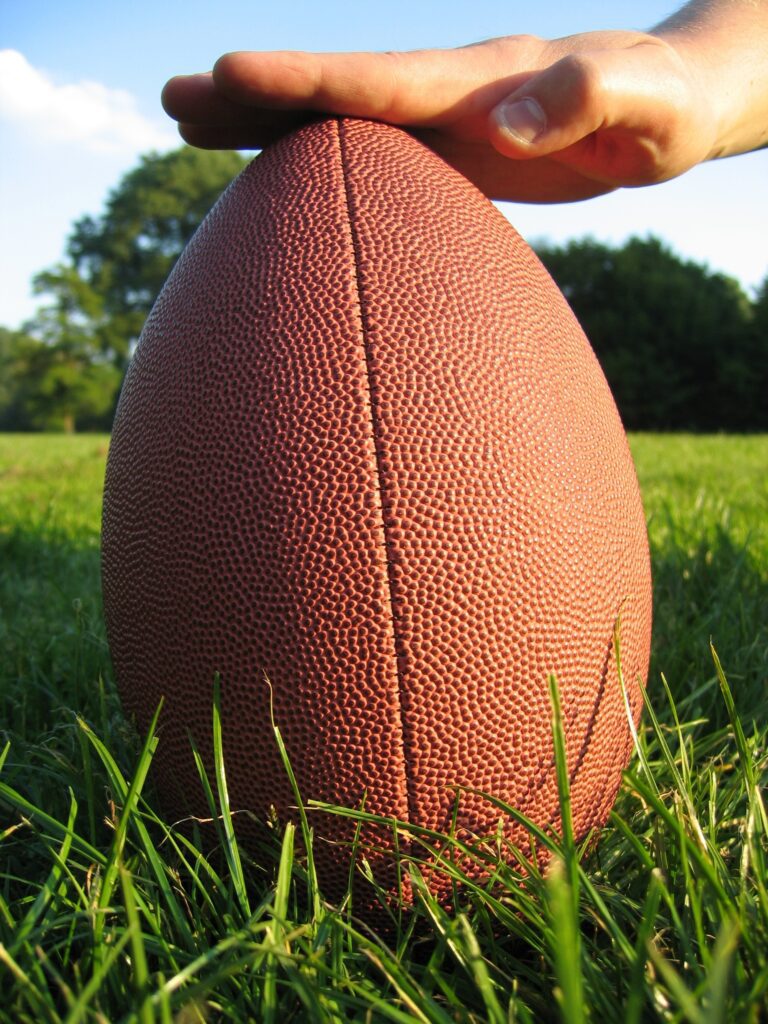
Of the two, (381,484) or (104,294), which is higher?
(104,294)

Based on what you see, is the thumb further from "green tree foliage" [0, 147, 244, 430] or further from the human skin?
"green tree foliage" [0, 147, 244, 430]

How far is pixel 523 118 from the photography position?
1.74 metres

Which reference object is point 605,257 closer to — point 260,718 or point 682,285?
point 682,285

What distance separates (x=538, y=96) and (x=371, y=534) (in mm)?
1002

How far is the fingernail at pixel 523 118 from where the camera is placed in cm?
174

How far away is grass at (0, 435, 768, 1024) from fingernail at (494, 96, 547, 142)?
108cm

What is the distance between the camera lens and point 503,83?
1.89 meters

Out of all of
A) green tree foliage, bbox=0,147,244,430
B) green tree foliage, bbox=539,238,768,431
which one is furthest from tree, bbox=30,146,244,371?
green tree foliage, bbox=539,238,768,431

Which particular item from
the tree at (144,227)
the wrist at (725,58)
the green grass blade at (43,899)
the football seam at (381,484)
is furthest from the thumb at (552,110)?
the tree at (144,227)

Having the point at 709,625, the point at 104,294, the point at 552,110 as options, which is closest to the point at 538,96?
the point at 552,110

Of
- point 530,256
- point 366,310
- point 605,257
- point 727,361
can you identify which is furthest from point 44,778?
point 605,257

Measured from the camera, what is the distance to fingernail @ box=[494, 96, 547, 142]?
5.70 ft

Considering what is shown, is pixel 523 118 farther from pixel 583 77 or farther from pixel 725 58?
pixel 725 58

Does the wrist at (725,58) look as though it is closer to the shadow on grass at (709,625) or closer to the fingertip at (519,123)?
the fingertip at (519,123)
